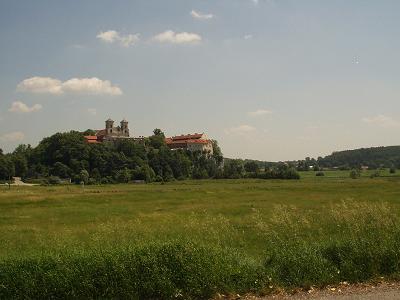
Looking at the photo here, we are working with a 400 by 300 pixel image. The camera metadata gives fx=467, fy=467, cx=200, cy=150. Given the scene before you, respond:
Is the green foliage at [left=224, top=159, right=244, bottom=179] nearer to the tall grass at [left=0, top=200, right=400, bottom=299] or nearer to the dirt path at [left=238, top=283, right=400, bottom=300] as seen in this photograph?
the tall grass at [left=0, top=200, right=400, bottom=299]

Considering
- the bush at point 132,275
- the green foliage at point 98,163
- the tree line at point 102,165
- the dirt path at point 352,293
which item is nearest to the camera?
the dirt path at point 352,293

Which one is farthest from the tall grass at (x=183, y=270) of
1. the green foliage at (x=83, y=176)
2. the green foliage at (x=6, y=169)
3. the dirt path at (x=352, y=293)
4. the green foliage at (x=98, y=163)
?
the green foliage at (x=6, y=169)

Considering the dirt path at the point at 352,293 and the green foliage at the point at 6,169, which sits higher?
the green foliage at the point at 6,169

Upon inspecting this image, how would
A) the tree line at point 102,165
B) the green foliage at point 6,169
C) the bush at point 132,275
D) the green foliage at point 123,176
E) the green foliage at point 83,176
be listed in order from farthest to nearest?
the green foliage at point 6,169, the tree line at point 102,165, the green foliage at point 123,176, the green foliage at point 83,176, the bush at point 132,275

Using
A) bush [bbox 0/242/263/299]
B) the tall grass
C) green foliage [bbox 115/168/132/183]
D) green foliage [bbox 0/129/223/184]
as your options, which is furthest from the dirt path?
green foliage [bbox 115/168/132/183]

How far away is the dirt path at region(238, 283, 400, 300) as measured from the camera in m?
9.97

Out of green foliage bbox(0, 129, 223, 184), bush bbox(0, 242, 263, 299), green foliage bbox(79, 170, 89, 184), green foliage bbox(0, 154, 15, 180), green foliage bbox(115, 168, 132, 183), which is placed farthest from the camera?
green foliage bbox(0, 129, 223, 184)

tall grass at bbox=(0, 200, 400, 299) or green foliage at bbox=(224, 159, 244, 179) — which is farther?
green foliage at bbox=(224, 159, 244, 179)

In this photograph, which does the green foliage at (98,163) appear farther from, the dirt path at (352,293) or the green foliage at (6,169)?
the dirt path at (352,293)

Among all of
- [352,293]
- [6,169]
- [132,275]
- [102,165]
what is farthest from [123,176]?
[352,293]

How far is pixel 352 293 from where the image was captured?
10.3 meters

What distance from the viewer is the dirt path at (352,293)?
9969 millimetres

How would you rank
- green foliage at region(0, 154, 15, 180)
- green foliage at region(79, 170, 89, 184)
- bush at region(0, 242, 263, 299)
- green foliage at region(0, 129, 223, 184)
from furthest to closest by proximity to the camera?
green foliage at region(0, 129, 223, 184) → green foliage at region(0, 154, 15, 180) → green foliage at region(79, 170, 89, 184) → bush at region(0, 242, 263, 299)

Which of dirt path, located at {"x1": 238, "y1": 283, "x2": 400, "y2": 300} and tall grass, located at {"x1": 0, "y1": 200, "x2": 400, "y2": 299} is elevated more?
tall grass, located at {"x1": 0, "y1": 200, "x2": 400, "y2": 299}
